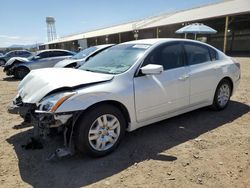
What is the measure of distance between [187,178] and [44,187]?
1.70 m

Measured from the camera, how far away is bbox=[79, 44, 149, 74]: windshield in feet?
12.9

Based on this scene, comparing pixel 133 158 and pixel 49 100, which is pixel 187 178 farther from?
pixel 49 100

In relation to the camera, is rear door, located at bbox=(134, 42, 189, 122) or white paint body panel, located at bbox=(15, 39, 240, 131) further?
rear door, located at bbox=(134, 42, 189, 122)

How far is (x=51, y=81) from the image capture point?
11.6 feet

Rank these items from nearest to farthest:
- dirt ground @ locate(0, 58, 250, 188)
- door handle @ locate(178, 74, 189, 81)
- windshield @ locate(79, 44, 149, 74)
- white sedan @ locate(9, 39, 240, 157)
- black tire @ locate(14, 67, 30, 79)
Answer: dirt ground @ locate(0, 58, 250, 188), white sedan @ locate(9, 39, 240, 157), windshield @ locate(79, 44, 149, 74), door handle @ locate(178, 74, 189, 81), black tire @ locate(14, 67, 30, 79)

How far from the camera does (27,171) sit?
326 centimetres

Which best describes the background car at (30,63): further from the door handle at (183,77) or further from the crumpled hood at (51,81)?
the door handle at (183,77)

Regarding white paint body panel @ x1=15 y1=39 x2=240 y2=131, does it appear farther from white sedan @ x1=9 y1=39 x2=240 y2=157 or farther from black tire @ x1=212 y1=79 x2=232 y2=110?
black tire @ x1=212 y1=79 x2=232 y2=110

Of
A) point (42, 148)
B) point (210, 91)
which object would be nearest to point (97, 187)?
point (42, 148)

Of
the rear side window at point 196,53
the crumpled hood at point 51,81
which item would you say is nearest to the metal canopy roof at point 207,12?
the rear side window at point 196,53

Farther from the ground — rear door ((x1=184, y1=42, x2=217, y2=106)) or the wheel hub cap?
rear door ((x1=184, y1=42, x2=217, y2=106))

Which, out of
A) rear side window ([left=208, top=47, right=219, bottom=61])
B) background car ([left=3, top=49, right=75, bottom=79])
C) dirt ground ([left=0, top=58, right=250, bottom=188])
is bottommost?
dirt ground ([left=0, top=58, right=250, bottom=188])

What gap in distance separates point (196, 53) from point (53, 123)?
121 inches

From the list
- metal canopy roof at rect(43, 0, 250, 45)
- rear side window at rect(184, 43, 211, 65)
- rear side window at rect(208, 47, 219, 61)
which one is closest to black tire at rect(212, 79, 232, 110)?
rear side window at rect(208, 47, 219, 61)
